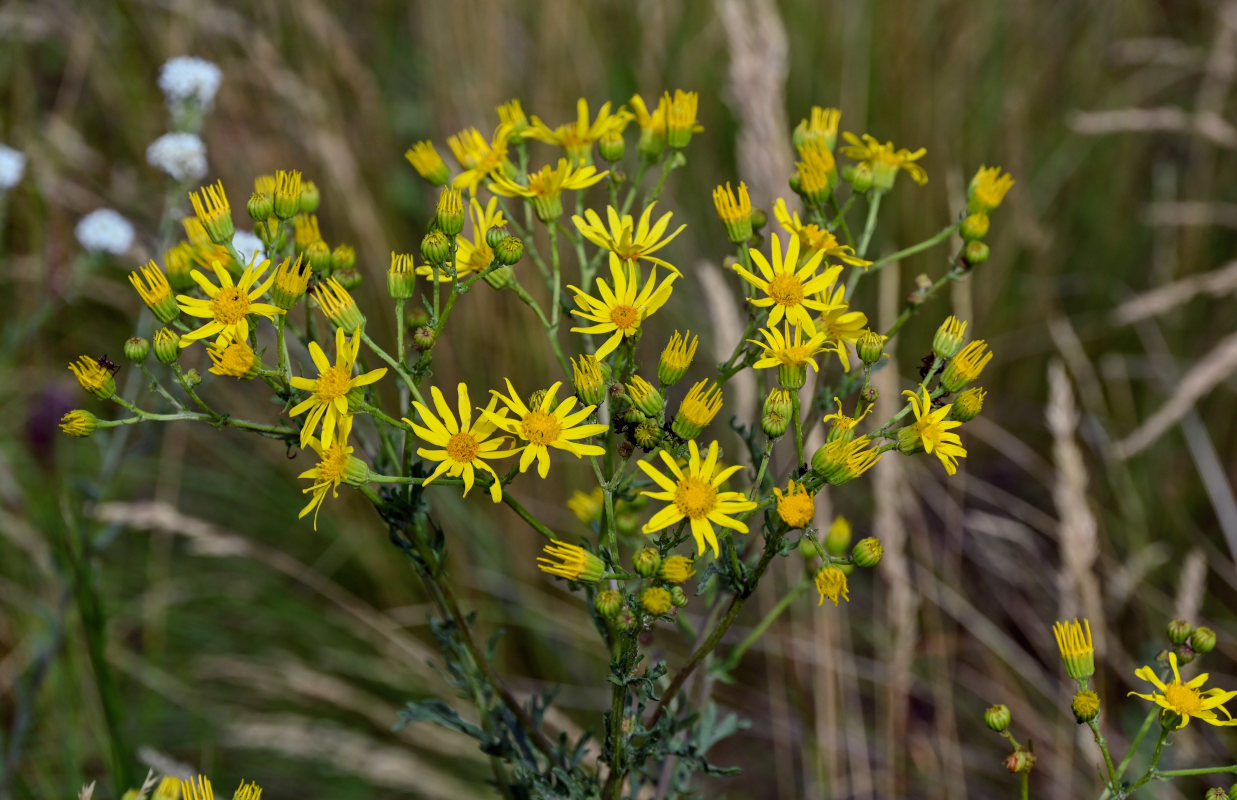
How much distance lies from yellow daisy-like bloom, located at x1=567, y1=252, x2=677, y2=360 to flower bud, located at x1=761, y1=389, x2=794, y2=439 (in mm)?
228

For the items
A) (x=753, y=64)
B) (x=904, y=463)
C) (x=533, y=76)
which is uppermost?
(x=533, y=76)

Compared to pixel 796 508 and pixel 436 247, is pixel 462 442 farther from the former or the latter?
pixel 796 508

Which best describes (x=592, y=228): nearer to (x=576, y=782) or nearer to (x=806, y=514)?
(x=806, y=514)

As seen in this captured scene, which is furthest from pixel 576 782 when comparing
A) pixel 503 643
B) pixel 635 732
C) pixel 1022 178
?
pixel 1022 178

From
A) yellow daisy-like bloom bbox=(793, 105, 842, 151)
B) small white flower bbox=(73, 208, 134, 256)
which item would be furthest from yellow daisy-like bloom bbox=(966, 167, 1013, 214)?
small white flower bbox=(73, 208, 134, 256)

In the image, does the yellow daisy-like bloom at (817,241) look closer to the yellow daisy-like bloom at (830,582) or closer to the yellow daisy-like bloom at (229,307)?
the yellow daisy-like bloom at (830,582)

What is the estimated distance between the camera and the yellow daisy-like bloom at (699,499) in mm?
1319

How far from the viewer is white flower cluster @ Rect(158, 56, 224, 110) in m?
2.87

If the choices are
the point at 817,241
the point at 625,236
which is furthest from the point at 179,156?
the point at 817,241

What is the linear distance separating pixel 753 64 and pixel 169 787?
2.39 meters

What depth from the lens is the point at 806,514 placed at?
1.30m

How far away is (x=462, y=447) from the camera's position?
55.2 inches

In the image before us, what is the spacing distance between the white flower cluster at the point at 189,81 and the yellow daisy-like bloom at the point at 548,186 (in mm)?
1616

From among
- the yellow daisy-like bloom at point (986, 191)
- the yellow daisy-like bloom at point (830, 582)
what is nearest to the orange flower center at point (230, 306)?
the yellow daisy-like bloom at point (830, 582)
